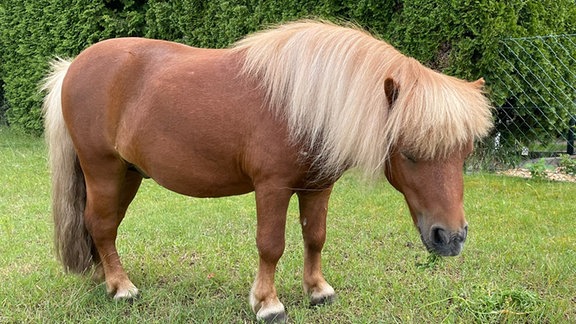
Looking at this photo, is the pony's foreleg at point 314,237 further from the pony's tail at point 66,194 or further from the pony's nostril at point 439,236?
the pony's tail at point 66,194

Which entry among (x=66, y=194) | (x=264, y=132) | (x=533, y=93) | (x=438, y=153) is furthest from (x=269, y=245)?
(x=533, y=93)

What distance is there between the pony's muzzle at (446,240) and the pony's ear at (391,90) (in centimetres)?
55

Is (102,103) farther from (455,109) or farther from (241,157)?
(455,109)

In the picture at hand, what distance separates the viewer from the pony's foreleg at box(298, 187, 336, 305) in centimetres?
289

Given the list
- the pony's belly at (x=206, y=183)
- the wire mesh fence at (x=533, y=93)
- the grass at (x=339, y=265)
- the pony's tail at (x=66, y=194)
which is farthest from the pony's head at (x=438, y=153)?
the wire mesh fence at (x=533, y=93)

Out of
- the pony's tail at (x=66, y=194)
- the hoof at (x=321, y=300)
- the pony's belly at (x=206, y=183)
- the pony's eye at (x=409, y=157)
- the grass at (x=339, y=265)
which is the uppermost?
the pony's eye at (x=409, y=157)

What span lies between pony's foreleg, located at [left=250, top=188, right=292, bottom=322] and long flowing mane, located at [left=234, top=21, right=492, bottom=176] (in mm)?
288

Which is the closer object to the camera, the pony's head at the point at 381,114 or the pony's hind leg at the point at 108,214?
the pony's head at the point at 381,114

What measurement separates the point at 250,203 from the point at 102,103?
2.86 m

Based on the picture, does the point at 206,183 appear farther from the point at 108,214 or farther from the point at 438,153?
the point at 438,153

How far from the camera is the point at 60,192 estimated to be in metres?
3.23

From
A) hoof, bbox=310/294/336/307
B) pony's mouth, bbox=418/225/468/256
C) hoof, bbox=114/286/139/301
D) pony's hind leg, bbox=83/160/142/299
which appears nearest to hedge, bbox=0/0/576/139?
hoof, bbox=310/294/336/307

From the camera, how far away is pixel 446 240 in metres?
2.17

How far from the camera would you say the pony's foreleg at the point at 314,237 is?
2887mm
